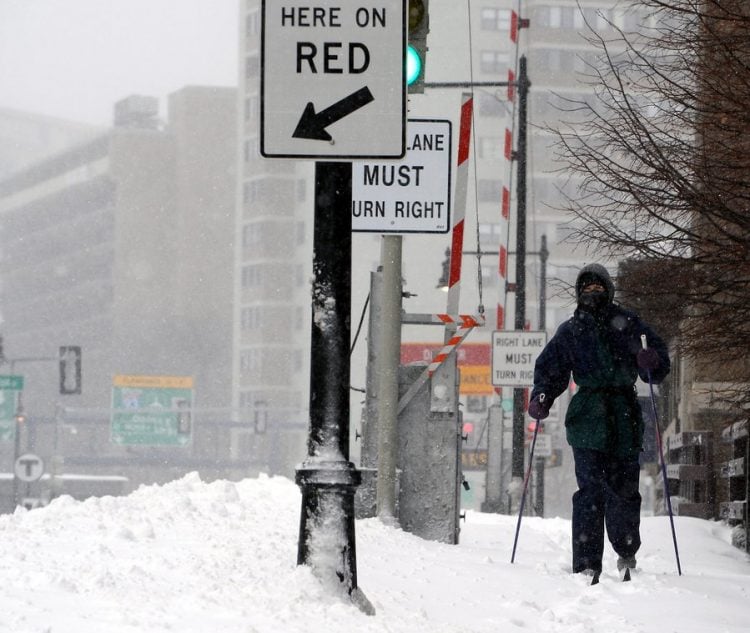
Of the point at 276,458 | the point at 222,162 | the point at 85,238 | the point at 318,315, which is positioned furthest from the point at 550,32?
the point at 318,315

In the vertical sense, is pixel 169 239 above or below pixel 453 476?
above

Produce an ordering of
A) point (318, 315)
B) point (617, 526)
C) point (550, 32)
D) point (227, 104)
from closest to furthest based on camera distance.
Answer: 1. point (318, 315)
2. point (617, 526)
3. point (550, 32)
4. point (227, 104)

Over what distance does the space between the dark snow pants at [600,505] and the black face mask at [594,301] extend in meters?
0.82

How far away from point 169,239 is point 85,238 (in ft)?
27.2

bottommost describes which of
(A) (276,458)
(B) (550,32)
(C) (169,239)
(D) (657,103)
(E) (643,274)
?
(A) (276,458)

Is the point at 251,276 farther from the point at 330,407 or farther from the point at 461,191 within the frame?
the point at 330,407

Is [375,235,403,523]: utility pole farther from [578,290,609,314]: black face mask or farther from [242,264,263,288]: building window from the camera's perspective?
[242,264,263,288]: building window

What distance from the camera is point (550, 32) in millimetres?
102625

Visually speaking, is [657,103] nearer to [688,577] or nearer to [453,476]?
[453,476]

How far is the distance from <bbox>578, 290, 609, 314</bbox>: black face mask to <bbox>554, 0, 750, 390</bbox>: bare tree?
5.30ft

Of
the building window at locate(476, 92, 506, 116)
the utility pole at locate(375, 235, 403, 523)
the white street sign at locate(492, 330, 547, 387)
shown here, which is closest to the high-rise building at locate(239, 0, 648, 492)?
the building window at locate(476, 92, 506, 116)

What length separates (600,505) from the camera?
8.82 m

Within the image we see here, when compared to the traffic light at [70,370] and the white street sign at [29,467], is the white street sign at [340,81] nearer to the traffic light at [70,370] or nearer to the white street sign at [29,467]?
the white street sign at [29,467]

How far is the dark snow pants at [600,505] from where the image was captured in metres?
8.72
